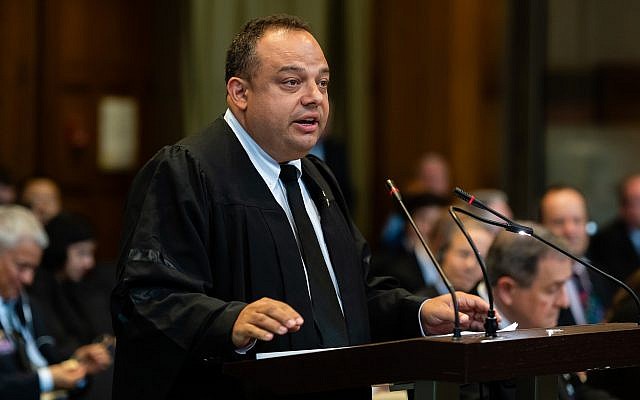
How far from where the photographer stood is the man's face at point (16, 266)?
5.43 meters

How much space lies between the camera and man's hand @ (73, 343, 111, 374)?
5258 millimetres

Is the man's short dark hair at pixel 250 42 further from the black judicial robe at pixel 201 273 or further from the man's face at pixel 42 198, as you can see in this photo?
the man's face at pixel 42 198

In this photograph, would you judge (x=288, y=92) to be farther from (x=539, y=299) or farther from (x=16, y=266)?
(x=16, y=266)

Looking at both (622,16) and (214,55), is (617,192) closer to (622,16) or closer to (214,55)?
(622,16)

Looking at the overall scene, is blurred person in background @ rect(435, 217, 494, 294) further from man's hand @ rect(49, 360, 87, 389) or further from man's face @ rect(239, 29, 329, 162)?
man's face @ rect(239, 29, 329, 162)

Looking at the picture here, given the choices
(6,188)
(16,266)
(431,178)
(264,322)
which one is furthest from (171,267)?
(431,178)

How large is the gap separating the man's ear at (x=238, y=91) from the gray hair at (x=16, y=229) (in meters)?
2.60

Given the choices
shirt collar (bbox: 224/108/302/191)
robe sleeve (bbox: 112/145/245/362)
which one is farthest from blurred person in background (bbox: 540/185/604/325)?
robe sleeve (bbox: 112/145/245/362)

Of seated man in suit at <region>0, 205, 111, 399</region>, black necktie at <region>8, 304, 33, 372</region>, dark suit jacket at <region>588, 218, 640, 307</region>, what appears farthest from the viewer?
dark suit jacket at <region>588, 218, 640, 307</region>

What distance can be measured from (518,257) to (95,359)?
194cm

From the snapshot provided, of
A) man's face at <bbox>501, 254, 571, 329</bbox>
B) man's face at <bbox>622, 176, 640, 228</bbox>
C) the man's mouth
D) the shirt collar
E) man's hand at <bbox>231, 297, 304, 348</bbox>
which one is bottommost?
man's face at <bbox>622, 176, 640, 228</bbox>

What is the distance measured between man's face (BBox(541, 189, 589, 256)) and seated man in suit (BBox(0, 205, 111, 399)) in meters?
2.71

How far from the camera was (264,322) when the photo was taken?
2588mm

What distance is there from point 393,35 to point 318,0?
761 mm
